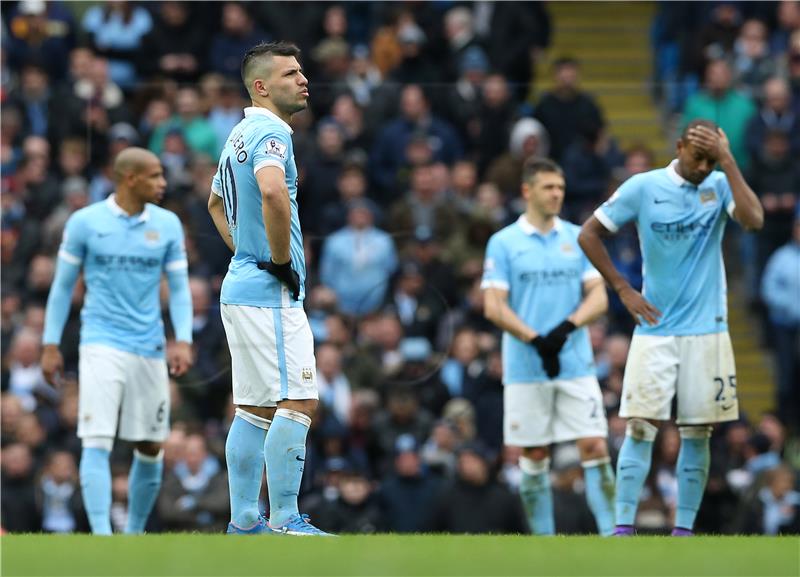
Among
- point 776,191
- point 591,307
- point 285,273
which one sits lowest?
point 591,307

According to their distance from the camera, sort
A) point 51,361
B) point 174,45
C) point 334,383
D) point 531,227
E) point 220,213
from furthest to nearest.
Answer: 1. point 174,45
2. point 334,383
3. point 531,227
4. point 51,361
5. point 220,213

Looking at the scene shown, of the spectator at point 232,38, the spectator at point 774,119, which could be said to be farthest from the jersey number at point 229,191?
the spectator at point 232,38

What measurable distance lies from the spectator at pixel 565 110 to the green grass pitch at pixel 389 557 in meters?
9.74

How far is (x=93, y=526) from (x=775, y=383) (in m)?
8.18

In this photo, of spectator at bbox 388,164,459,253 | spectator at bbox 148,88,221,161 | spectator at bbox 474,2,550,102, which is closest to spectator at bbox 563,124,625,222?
spectator at bbox 388,164,459,253

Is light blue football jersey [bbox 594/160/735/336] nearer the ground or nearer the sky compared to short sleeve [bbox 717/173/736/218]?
nearer the ground

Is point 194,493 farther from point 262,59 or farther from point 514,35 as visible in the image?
point 514,35

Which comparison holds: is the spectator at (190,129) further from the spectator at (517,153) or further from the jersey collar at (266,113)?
the jersey collar at (266,113)

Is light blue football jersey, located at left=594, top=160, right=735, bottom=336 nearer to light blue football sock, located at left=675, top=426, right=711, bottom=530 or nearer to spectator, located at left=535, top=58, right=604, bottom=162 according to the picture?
light blue football sock, located at left=675, top=426, right=711, bottom=530

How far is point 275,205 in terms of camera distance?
378 inches

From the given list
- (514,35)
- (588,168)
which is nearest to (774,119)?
(588,168)

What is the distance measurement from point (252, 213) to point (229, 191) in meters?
0.21

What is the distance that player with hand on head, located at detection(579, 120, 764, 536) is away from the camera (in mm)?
11719

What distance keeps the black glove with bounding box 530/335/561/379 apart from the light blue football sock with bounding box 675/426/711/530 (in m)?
1.41
